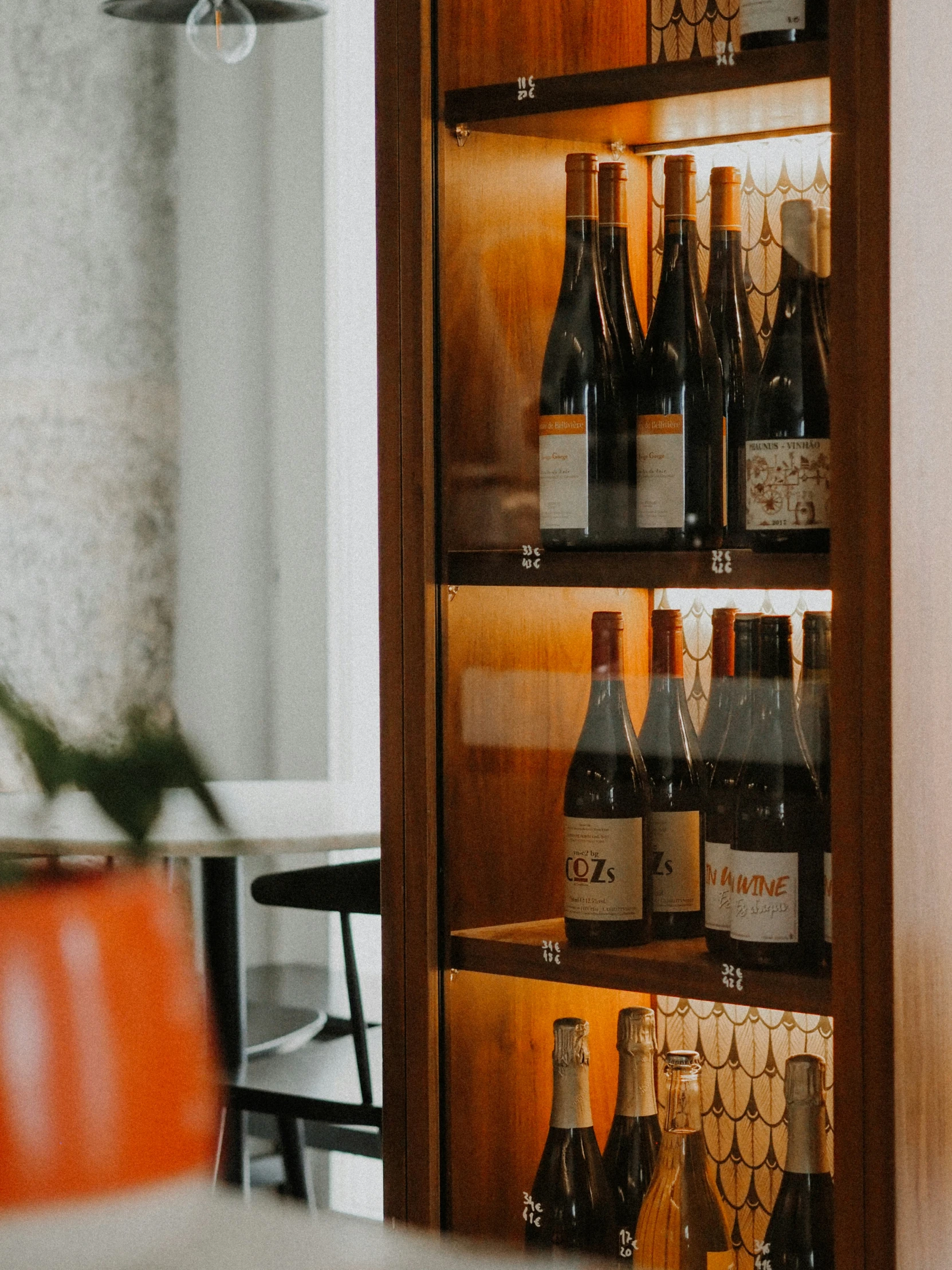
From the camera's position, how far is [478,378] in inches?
59.1

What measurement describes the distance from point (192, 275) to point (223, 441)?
0.18 metres

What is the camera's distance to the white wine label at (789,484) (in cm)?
130

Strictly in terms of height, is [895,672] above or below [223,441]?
below

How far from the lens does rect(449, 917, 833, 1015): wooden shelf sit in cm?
131

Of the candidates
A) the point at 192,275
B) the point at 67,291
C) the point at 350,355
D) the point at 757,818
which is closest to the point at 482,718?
the point at 757,818

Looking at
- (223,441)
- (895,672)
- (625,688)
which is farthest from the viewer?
(223,441)

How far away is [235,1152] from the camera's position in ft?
5.42

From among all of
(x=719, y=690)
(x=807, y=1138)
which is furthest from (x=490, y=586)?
(x=807, y=1138)

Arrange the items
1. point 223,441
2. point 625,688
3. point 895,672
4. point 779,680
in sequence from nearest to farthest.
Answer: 1. point 895,672
2. point 779,680
3. point 625,688
4. point 223,441

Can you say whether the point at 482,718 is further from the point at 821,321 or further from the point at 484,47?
the point at 484,47

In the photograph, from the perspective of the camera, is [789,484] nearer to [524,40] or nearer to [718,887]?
[718,887]

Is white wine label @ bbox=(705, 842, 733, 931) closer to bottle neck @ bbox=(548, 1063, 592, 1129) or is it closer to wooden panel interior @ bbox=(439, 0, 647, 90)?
→ bottle neck @ bbox=(548, 1063, 592, 1129)

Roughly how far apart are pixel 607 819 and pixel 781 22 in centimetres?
70

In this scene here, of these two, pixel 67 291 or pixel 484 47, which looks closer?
pixel 484 47
